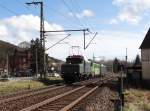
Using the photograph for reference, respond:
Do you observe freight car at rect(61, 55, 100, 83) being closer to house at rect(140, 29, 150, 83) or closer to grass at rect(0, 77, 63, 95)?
grass at rect(0, 77, 63, 95)

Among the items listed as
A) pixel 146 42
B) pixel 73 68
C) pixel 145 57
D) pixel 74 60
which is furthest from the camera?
pixel 146 42

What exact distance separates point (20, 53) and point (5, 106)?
427ft

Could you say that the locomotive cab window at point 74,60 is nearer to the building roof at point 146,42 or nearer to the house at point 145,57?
the house at point 145,57

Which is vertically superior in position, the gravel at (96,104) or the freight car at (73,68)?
the freight car at (73,68)

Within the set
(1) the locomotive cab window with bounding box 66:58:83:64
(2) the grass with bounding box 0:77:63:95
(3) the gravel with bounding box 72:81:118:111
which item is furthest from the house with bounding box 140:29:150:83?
(3) the gravel with bounding box 72:81:118:111

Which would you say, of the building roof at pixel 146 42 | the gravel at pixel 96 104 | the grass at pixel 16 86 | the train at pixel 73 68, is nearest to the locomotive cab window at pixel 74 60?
the train at pixel 73 68

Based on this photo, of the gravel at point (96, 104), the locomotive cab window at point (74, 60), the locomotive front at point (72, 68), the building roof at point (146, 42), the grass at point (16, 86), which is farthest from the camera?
the building roof at point (146, 42)

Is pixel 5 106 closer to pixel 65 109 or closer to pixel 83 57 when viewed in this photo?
pixel 65 109

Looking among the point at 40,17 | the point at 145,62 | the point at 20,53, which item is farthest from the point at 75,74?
the point at 20,53

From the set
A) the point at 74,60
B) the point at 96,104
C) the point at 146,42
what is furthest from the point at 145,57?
the point at 96,104

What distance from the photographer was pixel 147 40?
62312 mm

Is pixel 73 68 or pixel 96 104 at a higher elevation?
pixel 73 68

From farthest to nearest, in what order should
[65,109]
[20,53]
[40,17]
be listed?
[20,53], [40,17], [65,109]

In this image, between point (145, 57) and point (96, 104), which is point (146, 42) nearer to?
point (145, 57)
